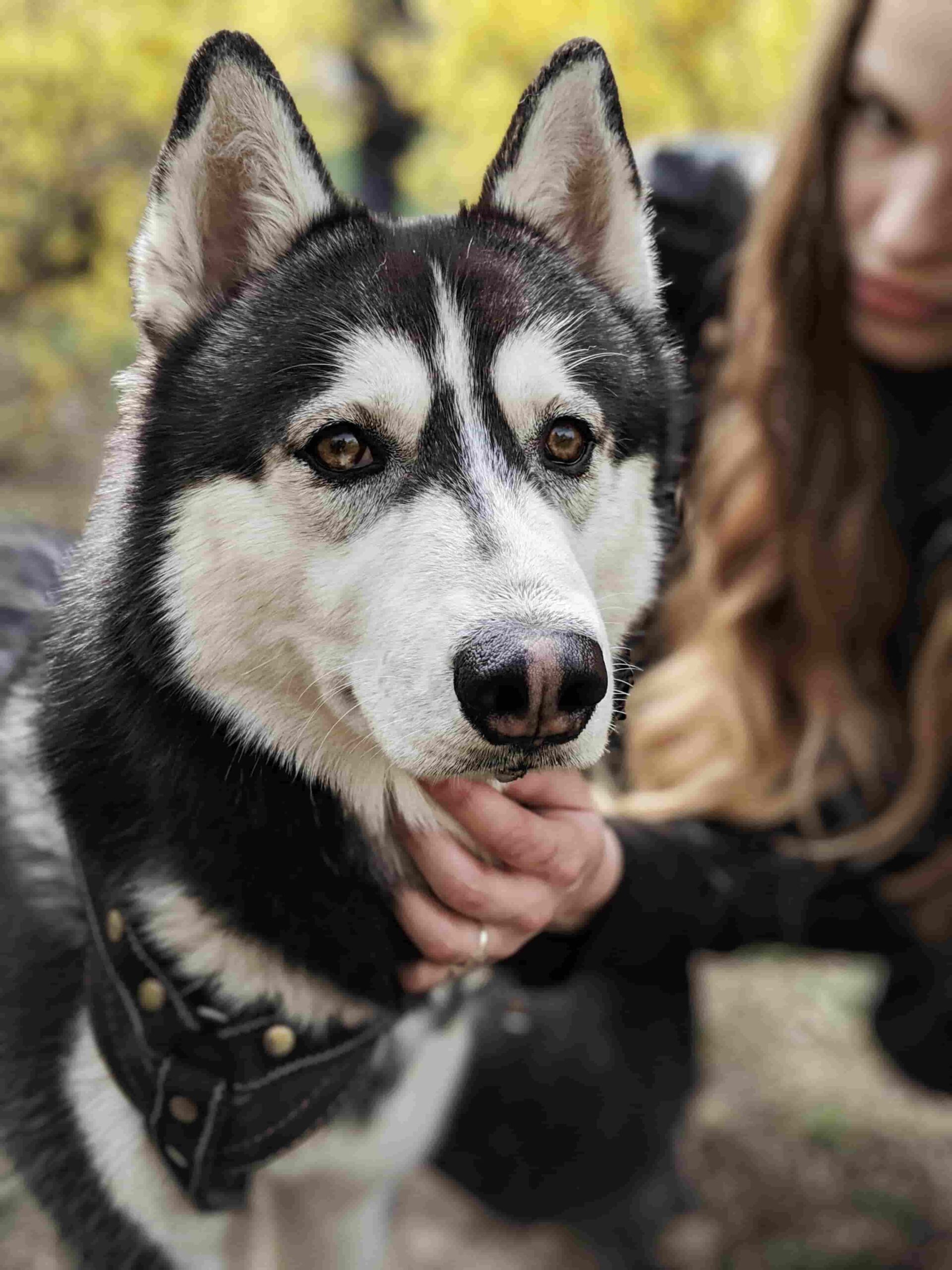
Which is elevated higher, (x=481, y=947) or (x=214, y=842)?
(x=214, y=842)

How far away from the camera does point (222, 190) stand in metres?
0.79

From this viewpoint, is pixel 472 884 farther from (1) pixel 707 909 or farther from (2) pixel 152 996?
(1) pixel 707 909

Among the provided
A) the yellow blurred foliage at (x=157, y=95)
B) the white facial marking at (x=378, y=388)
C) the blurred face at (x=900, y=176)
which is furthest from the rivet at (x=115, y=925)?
the blurred face at (x=900, y=176)

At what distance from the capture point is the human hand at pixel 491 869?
1029 millimetres

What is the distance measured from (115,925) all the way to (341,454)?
491 millimetres

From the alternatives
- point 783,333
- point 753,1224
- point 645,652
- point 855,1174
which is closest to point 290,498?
point 645,652

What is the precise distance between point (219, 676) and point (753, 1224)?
1.94 meters

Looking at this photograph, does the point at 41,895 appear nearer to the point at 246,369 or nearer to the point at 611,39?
the point at 246,369

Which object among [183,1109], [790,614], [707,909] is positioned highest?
[183,1109]

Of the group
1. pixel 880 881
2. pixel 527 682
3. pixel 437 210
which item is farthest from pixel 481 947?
pixel 880 881

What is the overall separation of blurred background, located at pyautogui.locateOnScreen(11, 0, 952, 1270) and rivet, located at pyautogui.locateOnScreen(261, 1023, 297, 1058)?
38 cm

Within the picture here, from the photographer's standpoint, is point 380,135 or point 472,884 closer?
point 472,884

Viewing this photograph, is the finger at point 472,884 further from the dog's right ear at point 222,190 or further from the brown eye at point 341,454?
the dog's right ear at point 222,190

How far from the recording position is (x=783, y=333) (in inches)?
70.5
